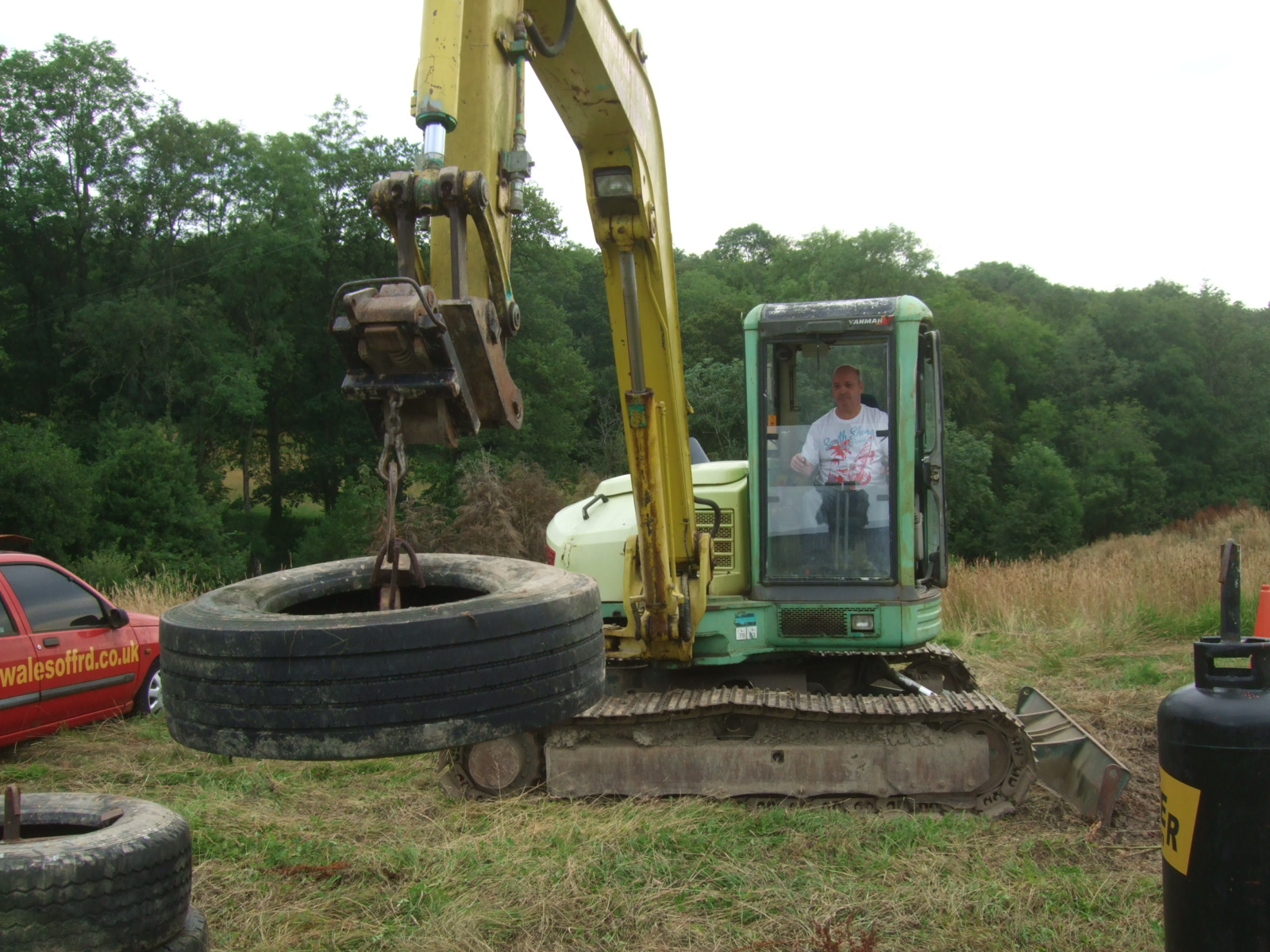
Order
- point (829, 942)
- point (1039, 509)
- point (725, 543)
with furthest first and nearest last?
1. point (1039, 509)
2. point (725, 543)
3. point (829, 942)

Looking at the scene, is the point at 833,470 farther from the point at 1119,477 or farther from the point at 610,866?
the point at 1119,477

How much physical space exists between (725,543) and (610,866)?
7.15 feet

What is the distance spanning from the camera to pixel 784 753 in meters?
5.76

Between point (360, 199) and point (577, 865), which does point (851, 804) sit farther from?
point (360, 199)

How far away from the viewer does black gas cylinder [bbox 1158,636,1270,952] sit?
7.79ft

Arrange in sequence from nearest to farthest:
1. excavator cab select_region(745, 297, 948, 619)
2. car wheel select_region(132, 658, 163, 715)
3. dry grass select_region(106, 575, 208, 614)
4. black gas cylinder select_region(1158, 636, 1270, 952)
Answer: black gas cylinder select_region(1158, 636, 1270, 952) → excavator cab select_region(745, 297, 948, 619) → car wheel select_region(132, 658, 163, 715) → dry grass select_region(106, 575, 208, 614)

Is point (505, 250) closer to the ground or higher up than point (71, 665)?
higher up

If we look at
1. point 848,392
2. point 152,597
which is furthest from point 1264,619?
point 152,597

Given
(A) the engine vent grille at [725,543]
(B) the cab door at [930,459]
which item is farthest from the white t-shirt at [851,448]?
(A) the engine vent grille at [725,543]

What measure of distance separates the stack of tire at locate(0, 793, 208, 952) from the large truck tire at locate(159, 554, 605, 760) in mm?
738

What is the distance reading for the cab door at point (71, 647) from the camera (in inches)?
280

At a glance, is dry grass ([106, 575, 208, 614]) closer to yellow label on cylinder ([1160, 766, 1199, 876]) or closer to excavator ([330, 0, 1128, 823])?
excavator ([330, 0, 1128, 823])

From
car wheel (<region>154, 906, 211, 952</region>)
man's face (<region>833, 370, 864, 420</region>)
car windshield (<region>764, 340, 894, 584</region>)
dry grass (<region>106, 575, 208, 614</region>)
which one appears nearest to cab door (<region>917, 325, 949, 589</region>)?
car windshield (<region>764, 340, 894, 584</region>)

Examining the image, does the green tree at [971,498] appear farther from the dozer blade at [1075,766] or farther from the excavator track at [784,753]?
the excavator track at [784,753]
